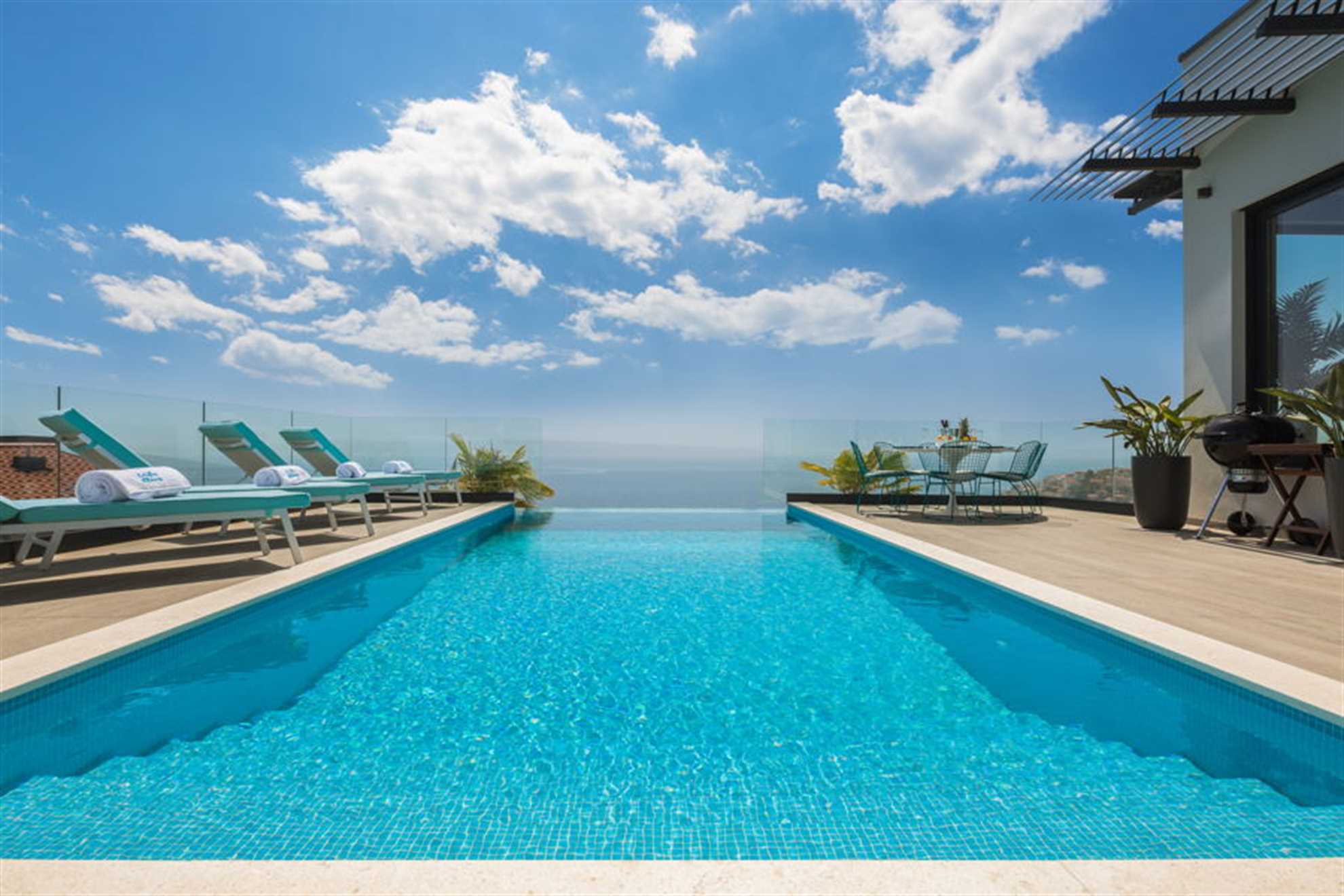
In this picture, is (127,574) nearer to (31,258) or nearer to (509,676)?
(509,676)

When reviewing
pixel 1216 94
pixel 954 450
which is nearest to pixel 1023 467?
pixel 954 450

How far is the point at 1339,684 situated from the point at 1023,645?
3.82 feet

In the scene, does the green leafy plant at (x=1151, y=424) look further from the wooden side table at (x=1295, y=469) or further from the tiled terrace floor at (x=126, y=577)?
the tiled terrace floor at (x=126, y=577)

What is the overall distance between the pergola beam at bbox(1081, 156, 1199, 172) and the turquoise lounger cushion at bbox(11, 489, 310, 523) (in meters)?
8.89

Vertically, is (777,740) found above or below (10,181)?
below

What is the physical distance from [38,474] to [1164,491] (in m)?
11.1

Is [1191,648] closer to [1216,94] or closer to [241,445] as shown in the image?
[1216,94]

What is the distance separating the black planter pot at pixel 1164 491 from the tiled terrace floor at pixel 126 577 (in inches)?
321

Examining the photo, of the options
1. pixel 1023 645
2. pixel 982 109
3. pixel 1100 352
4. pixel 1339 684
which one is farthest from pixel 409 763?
pixel 1100 352

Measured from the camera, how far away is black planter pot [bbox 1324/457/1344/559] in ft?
14.4

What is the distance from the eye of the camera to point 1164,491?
260 inches

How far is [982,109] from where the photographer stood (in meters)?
8.90

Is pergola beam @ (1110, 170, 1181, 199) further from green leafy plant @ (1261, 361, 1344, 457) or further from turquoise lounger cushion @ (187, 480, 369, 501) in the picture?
turquoise lounger cushion @ (187, 480, 369, 501)

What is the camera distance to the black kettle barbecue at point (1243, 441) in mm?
5562
